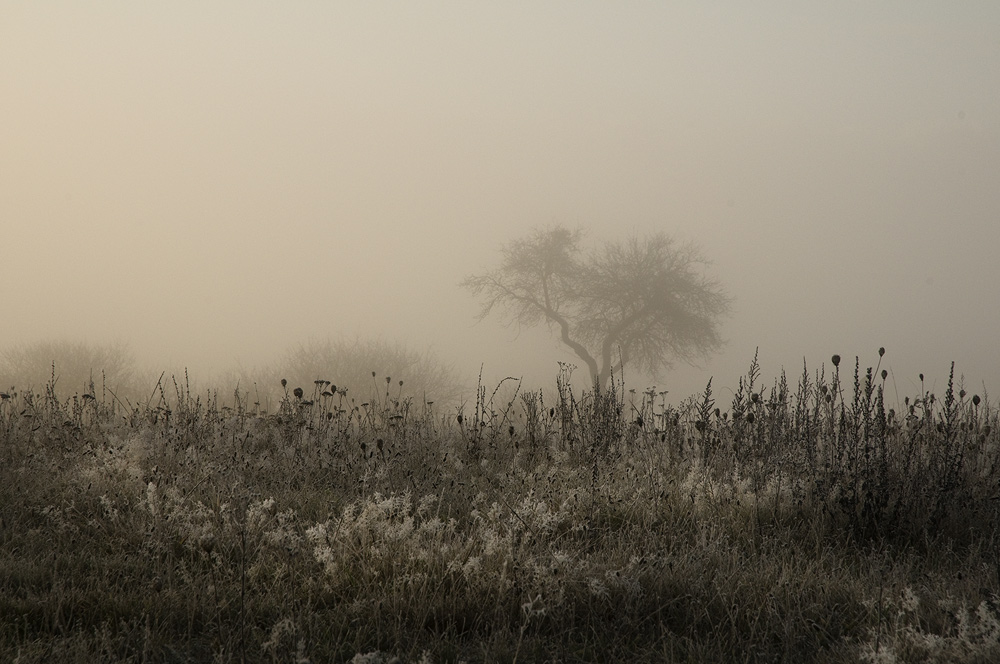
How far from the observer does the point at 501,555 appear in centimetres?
367

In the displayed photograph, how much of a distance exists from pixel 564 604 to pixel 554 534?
102cm

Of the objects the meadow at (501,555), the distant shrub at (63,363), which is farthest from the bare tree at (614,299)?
the meadow at (501,555)

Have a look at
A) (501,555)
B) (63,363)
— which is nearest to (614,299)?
(63,363)

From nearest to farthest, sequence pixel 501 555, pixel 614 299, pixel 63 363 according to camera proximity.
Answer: pixel 501 555
pixel 63 363
pixel 614 299

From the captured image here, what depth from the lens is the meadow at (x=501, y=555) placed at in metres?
3.09

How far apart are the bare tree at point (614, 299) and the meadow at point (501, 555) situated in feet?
109

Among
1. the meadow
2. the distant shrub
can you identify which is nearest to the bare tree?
the distant shrub

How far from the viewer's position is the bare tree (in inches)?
1554

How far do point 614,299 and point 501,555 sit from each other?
3743cm

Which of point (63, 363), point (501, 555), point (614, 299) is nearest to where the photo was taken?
point (501, 555)

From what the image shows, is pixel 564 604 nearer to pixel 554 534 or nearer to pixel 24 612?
pixel 554 534

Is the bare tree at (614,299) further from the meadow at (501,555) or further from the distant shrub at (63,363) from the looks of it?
the meadow at (501,555)

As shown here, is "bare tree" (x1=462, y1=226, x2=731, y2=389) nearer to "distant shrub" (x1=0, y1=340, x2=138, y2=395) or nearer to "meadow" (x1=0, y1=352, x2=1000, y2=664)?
"distant shrub" (x1=0, y1=340, x2=138, y2=395)

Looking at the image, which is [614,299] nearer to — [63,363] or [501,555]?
[63,363]
